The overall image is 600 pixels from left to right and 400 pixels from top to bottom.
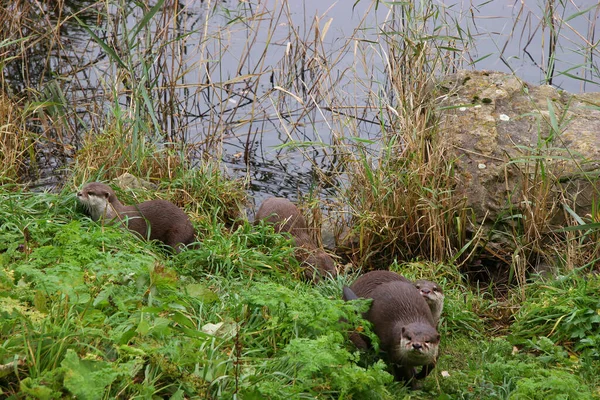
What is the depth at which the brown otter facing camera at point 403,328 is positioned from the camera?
3.64 meters

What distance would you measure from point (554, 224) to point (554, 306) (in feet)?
3.83

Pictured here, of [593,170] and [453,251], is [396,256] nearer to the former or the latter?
[453,251]

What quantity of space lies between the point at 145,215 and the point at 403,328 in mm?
2136

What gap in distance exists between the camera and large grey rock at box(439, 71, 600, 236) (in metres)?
5.34

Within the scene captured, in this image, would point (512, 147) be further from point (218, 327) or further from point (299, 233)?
point (218, 327)

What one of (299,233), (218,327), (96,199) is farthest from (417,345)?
(96,199)

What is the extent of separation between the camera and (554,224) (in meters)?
5.41

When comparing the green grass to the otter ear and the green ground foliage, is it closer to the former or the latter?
the green ground foliage

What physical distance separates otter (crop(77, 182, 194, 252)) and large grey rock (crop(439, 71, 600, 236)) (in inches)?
80.0

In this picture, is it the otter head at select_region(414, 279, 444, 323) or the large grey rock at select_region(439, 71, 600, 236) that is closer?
the otter head at select_region(414, 279, 444, 323)

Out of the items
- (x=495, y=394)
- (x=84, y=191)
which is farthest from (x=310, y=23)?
(x=495, y=394)

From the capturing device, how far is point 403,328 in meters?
3.71

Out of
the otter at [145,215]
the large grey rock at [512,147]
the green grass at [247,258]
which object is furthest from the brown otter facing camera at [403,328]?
the large grey rock at [512,147]

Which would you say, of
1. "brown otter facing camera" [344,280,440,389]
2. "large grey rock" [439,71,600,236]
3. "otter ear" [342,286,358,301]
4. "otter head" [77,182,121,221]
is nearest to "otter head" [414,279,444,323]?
"brown otter facing camera" [344,280,440,389]
